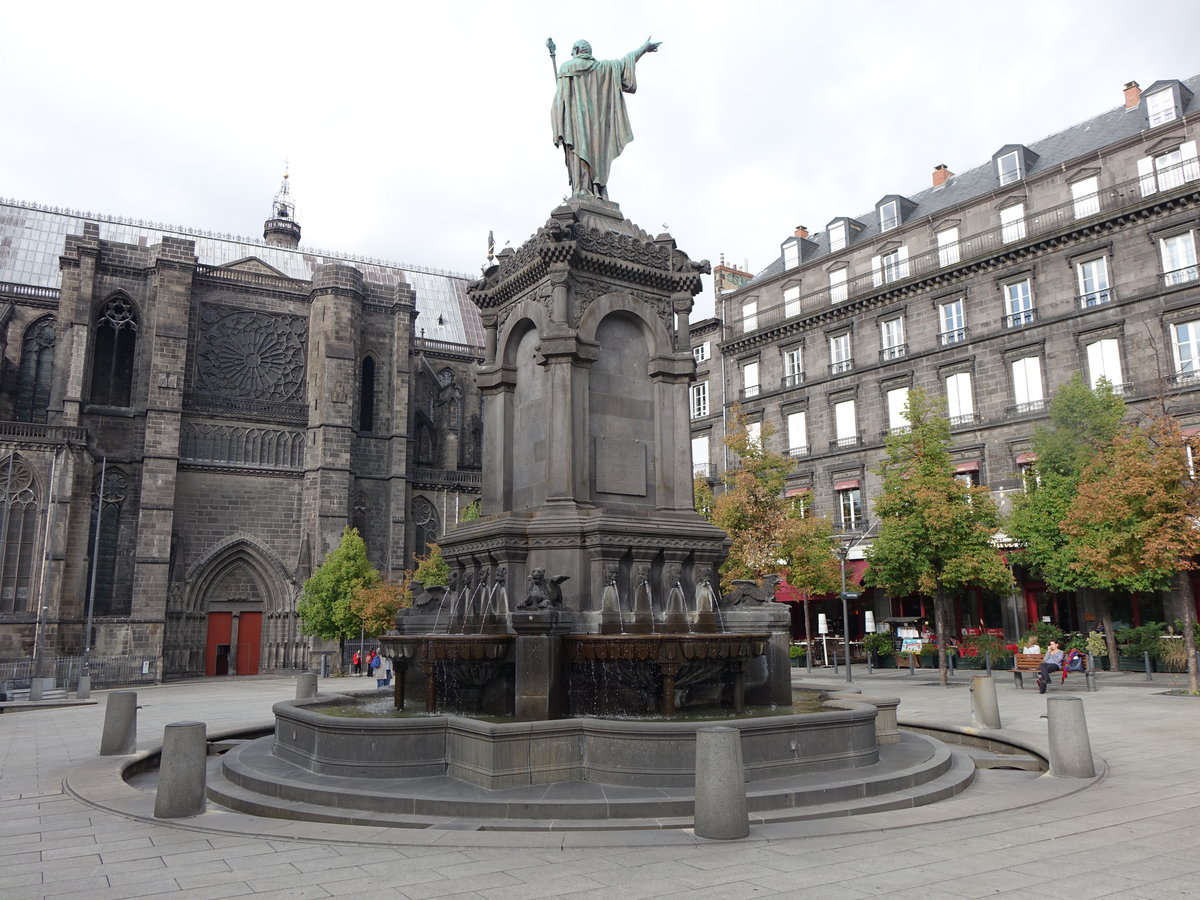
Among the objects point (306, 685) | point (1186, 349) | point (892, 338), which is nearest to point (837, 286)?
point (892, 338)

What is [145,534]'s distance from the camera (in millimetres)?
41688

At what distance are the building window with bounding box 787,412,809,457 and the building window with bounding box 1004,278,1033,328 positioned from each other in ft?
33.9

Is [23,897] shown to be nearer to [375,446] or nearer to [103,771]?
[103,771]

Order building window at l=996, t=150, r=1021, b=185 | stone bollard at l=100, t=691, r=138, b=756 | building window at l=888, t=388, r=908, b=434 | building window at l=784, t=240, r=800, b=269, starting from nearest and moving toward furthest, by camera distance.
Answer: stone bollard at l=100, t=691, r=138, b=756, building window at l=996, t=150, r=1021, b=185, building window at l=888, t=388, r=908, b=434, building window at l=784, t=240, r=800, b=269

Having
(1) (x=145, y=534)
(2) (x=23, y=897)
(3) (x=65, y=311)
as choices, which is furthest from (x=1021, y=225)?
(3) (x=65, y=311)

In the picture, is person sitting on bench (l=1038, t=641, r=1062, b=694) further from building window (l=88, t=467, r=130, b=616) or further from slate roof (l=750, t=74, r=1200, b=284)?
building window (l=88, t=467, r=130, b=616)

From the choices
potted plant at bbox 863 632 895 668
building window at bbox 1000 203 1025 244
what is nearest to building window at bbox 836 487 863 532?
potted plant at bbox 863 632 895 668

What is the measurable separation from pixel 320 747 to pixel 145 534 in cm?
3778

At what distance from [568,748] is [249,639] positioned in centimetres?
4165

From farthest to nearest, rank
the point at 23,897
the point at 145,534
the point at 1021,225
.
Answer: the point at 145,534 < the point at 1021,225 < the point at 23,897

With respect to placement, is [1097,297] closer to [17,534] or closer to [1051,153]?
[1051,153]

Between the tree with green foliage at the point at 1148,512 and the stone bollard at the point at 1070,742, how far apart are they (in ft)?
43.2

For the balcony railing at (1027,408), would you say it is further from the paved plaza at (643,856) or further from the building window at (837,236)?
the paved plaza at (643,856)

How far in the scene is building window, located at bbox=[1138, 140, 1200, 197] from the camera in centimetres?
3117
